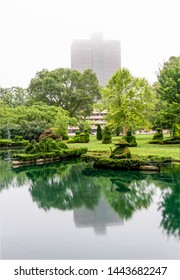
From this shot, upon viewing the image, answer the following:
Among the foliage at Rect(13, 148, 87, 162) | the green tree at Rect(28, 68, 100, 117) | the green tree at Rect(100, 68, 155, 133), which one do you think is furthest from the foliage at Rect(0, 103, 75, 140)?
the foliage at Rect(13, 148, 87, 162)

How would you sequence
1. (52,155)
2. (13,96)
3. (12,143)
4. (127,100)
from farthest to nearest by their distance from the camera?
(13,96), (12,143), (127,100), (52,155)

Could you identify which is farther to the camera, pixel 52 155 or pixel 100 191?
pixel 52 155

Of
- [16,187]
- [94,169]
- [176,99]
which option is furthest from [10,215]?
[176,99]

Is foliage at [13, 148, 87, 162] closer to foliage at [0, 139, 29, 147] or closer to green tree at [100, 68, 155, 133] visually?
green tree at [100, 68, 155, 133]

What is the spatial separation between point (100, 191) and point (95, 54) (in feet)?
231

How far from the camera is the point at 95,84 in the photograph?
4169 cm

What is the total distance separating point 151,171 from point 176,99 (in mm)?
9797

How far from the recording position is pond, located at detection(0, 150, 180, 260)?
4.79 meters

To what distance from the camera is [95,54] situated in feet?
247

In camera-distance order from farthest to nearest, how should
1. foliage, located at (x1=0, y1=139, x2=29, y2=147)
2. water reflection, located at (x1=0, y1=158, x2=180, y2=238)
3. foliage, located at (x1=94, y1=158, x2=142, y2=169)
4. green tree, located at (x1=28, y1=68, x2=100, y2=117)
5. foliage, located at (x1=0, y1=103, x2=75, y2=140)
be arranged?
green tree, located at (x1=28, y1=68, x2=100, y2=117)
foliage, located at (x1=0, y1=103, x2=75, y2=140)
foliage, located at (x1=0, y1=139, x2=29, y2=147)
foliage, located at (x1=94, y1=158, x2=142, y2=169)
water reflection, located at (x1=0, y1=158, x2=180, y2=238)

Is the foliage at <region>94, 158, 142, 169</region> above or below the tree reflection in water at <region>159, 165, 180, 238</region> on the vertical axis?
above

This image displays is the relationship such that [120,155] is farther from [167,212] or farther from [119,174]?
[167,212]

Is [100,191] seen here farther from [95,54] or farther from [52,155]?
[95,54]

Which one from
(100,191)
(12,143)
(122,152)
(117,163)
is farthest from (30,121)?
(100,191)
